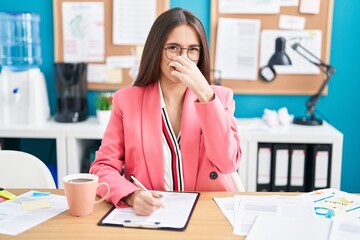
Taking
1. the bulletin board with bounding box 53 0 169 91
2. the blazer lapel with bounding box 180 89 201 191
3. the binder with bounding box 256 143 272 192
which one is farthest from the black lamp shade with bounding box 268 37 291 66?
the blazer lapel with bounding box 180 89 201 191

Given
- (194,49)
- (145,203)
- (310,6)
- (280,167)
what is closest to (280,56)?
(310,6)

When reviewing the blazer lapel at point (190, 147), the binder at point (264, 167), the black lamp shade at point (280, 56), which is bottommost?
the binder at point (264, 167)

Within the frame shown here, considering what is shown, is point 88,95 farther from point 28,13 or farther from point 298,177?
point 298,177

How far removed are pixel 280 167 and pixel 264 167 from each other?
90 millimetres

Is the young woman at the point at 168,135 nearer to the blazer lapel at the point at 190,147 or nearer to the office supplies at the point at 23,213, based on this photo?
the blazer lapel at the point at 190,147

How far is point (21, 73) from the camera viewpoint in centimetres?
271

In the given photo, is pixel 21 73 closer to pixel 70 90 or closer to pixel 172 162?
pixel 70 90

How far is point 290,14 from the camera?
9.44 ft

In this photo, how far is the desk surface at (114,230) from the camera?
3.49 feet

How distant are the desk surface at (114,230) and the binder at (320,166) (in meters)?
1.47

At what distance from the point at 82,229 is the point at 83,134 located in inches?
59.3

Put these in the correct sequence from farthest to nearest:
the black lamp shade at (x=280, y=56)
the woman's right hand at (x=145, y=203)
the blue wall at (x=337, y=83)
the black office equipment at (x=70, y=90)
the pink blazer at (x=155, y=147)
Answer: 1. the blue wall at (x=337, y=83)
2. the black office equipment at (x=70, y=90)
3. the black lamp shade at (x=280, y=56)
4. the pink blazer at (x=155, y=147)
5. the woman's right hand at (x=145, y=203)

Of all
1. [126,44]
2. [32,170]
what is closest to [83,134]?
[126,44]

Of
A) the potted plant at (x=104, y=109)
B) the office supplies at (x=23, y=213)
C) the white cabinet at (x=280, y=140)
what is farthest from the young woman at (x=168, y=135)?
the potted plant at (x=104, y=109)
